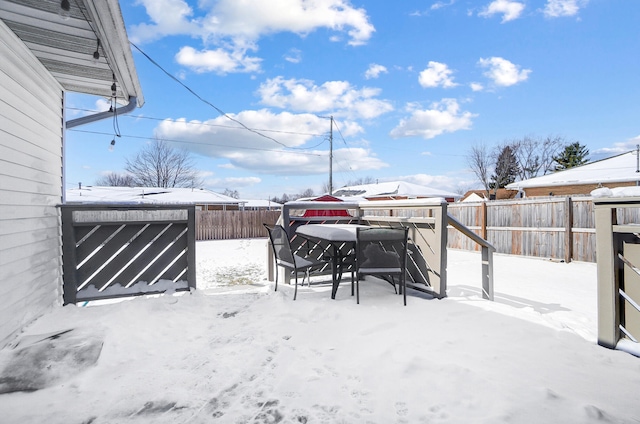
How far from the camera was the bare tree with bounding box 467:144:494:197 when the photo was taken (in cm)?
2725

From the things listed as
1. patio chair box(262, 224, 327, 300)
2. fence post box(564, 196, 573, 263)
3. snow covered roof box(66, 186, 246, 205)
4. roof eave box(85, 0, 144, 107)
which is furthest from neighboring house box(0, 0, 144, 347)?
snow covered roof box(66, 186, 246, 205)

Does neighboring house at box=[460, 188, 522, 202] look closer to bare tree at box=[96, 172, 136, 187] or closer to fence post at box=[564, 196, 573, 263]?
fence post at box=[564, 196, 573, 263]

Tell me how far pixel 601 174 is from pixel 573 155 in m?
15.4

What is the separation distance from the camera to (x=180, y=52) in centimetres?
1011

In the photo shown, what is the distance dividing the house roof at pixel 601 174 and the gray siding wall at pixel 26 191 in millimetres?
17282

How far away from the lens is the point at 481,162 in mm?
27516

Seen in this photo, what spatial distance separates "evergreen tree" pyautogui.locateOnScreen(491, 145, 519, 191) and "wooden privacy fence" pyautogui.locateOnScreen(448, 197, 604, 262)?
71.2 feet

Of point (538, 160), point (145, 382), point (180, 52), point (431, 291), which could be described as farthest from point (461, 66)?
point (538, 160)

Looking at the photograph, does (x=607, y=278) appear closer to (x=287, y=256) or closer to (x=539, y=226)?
(x=287, y=256)

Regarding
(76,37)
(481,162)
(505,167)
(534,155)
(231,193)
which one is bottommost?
(76,37)

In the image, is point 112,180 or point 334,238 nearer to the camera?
point 334,238

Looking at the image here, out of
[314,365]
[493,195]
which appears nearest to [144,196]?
[314,365]

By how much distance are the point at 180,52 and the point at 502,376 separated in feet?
38.0

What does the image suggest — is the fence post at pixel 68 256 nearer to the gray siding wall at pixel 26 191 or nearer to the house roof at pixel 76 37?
the gray siding wall at pixel 26 191
